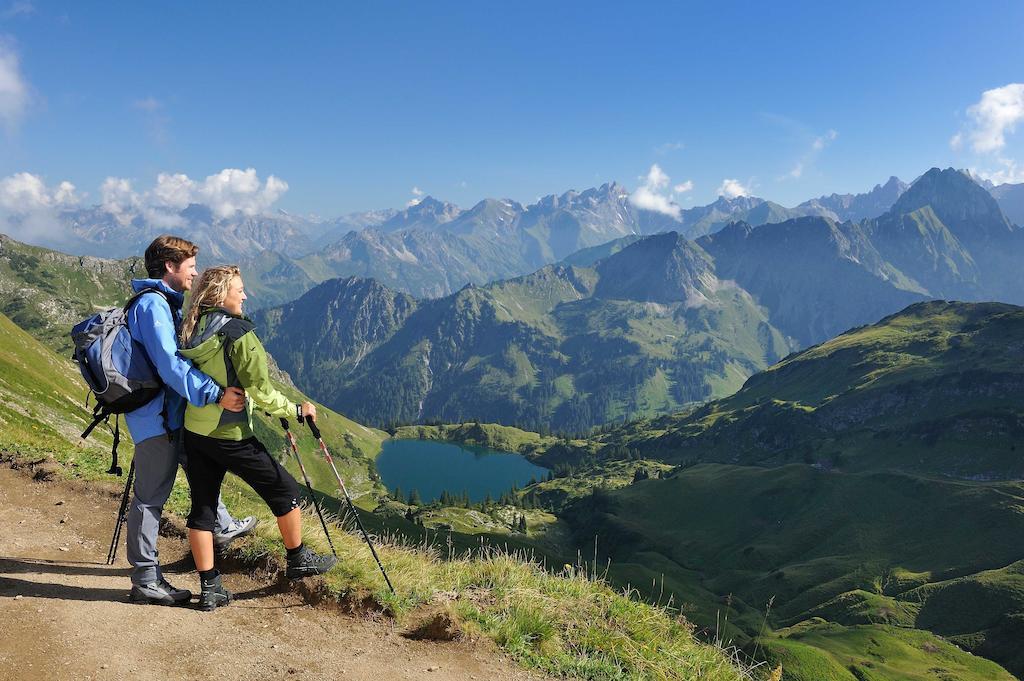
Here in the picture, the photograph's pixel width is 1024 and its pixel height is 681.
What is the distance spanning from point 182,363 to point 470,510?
192 meters

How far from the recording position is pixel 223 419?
8.32 m

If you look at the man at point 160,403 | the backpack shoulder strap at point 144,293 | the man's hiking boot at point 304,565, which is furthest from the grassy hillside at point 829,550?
the backpack shoulder strap at point 144,293

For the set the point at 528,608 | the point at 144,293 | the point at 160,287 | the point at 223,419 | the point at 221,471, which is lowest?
the point at 528,608

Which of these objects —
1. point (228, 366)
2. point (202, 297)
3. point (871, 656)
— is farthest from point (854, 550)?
point (202, 297)

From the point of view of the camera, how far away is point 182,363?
8094 millimetres

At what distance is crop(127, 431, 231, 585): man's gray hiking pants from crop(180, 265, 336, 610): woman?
559mm

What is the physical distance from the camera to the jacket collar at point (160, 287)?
337 inches

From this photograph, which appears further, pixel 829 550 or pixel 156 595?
pixel 829 550

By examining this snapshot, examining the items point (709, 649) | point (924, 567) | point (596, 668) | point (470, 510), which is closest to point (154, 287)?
point (596, 668)

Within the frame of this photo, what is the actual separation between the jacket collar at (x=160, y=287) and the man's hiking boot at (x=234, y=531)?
426 centimetres

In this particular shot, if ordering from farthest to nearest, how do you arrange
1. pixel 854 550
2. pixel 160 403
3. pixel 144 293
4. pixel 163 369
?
1. pixel 854 550
2. pixel 160 403
3. pixel 144 293
4. pixel 163 369

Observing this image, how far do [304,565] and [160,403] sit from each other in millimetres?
3584

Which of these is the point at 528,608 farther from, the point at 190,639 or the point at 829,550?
the point at 829,550

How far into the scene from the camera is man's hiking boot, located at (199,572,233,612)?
8.52 meters
